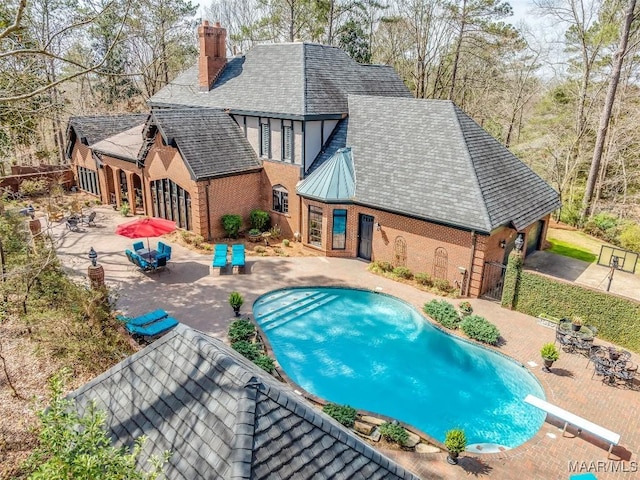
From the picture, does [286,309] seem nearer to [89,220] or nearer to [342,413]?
[342,413]

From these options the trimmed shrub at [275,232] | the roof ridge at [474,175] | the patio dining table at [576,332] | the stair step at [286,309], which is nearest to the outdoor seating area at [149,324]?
the stair step at [286,309]

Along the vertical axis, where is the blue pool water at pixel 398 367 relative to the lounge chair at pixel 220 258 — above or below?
below

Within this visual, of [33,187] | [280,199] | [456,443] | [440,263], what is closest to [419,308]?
[440,263]

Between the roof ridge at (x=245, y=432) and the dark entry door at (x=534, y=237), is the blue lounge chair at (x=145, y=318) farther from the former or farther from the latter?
the dark entry door at (x=534, y=237)

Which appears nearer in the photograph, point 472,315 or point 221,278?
point 472,315

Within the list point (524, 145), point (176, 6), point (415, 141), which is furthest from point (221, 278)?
point (176, 6)

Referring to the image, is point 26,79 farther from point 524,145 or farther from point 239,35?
point 239,35
